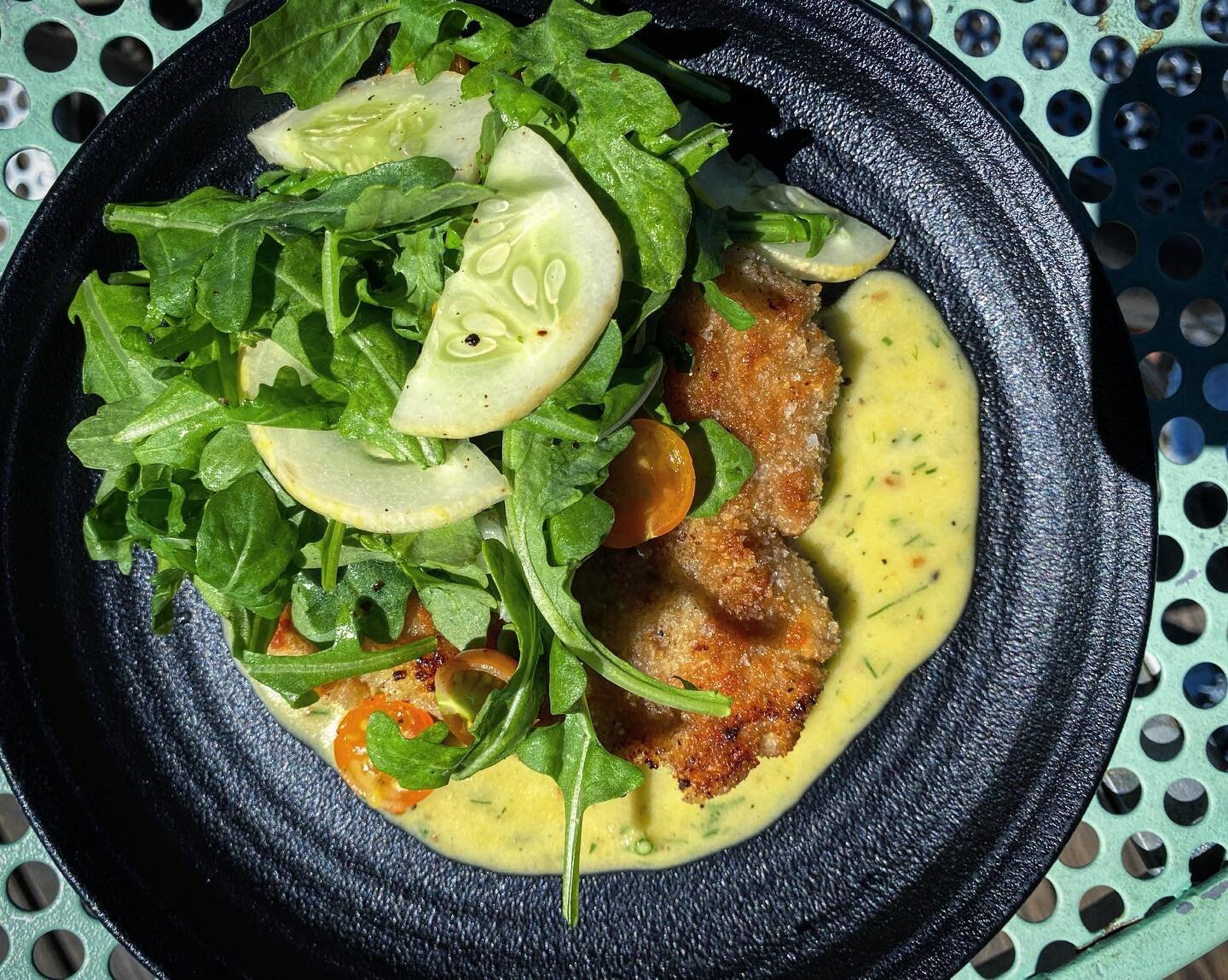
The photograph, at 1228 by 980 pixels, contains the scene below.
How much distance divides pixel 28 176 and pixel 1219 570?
353cm

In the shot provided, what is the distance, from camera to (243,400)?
1.95 meters

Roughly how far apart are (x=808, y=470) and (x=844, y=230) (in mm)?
571

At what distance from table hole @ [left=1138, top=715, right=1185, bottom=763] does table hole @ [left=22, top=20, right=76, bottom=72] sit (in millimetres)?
3674

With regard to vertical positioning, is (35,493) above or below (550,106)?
below

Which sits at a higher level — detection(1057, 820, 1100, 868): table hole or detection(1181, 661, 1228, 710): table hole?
detection(1181, 661, 1228, 710): table hole

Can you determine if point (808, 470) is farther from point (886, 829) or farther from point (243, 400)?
point (243, 400)

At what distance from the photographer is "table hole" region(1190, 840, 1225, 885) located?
7.77ft

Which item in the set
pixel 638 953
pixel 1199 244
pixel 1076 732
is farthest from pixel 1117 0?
pixel 638 953

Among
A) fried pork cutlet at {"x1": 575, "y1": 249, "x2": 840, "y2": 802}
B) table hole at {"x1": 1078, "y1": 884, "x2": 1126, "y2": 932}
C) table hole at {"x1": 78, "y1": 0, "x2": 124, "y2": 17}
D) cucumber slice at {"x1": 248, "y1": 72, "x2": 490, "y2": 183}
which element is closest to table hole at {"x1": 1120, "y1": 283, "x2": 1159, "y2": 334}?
fried pork cutlet at {"x1": 575, "y1": 249, "x2": 840, "y2": 802}

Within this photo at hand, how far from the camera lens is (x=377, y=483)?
1.82 metres

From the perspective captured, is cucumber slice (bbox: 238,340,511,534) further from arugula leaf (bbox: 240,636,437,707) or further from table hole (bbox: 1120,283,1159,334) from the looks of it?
table hole (bbox: 1120,283,1159,334)

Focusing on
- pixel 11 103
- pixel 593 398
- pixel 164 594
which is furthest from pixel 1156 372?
pixel 11 103

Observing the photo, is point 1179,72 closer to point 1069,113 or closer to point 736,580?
point 1069,113

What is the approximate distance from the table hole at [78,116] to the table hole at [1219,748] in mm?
3552
